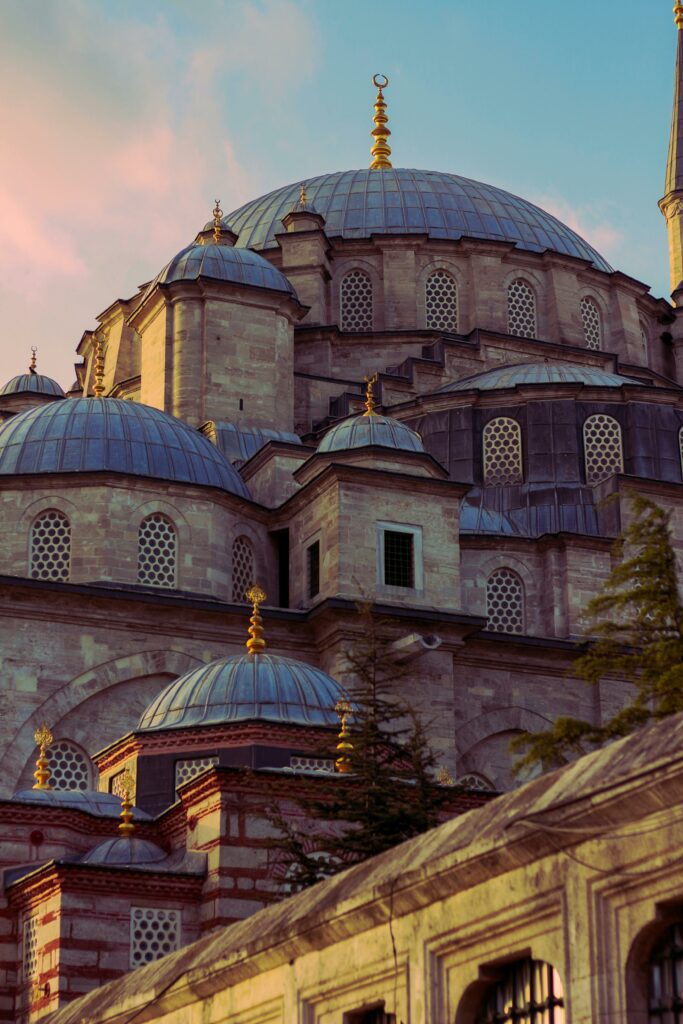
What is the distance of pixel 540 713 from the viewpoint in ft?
94.0

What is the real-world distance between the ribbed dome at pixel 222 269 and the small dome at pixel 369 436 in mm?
4863

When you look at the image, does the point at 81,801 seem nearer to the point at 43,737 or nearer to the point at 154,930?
the point at 43,737

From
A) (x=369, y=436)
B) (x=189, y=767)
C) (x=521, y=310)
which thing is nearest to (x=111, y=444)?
(x=369, y=436)

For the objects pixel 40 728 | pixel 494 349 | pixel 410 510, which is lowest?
pixel 40 728

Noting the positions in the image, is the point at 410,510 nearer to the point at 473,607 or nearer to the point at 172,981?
the point at 473,607

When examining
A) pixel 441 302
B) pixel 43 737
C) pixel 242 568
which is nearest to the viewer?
pixel 43 737

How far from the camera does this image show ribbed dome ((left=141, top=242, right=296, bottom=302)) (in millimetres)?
33688

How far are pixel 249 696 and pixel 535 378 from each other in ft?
43.8

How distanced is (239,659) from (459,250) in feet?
59.1

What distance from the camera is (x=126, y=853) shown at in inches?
830

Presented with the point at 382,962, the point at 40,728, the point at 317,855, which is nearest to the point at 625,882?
the point at 382,962

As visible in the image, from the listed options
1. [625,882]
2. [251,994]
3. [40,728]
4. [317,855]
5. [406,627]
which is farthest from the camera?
[406,627]

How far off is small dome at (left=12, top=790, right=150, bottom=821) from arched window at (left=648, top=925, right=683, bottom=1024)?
46.0 ft

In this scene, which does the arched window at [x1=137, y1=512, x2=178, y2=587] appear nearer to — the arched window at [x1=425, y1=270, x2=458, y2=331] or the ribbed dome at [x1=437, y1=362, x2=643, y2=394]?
the ribbed dome at [x1=437, y1=362, x2=643, y2=394]
